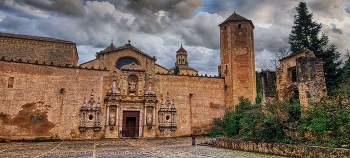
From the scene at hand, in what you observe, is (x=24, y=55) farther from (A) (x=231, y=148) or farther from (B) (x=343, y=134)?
(B) (x=343, y=134)

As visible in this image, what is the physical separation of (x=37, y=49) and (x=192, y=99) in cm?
1773

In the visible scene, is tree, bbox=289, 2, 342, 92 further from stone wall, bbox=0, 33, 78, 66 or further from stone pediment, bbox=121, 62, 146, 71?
stone wall, bbox=0, 33, 78, 66

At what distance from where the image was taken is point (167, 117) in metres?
23.0

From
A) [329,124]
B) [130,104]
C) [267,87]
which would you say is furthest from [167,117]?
[329,124]

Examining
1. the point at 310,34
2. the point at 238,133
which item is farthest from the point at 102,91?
the point at 310,34

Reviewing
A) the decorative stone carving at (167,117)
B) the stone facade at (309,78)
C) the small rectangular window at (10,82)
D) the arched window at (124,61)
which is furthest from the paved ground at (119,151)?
the arched window at (124,61)

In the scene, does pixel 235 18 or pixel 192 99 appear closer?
pixel 192 99

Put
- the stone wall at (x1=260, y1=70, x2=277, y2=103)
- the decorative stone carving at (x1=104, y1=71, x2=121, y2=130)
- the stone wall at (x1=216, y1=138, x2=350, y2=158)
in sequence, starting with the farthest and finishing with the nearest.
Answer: the decorative stone carving at (x1=104, y1=71, x2=121, y2=130) → the stone wall at (x1=260, y1=70, x2=277, y2=103) → the stone wall at (x1=216, y1=138, x2=350, y2=158)

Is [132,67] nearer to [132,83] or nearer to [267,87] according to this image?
[132,83]

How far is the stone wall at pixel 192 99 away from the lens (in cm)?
2348

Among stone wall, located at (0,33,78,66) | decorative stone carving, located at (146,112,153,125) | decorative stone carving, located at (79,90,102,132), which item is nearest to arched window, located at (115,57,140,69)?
decorative stone carving, located at (79,90,102,132)

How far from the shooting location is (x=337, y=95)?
11711 mm

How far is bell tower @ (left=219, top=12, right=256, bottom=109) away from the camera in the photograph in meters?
24.8

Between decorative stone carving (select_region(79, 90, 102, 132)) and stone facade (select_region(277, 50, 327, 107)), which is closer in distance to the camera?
stone facade (select_region(277, 50, 327, 107))
